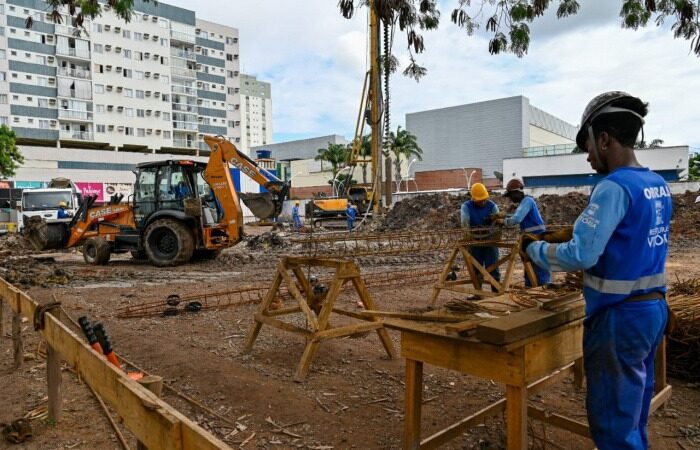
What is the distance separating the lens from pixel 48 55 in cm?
5366

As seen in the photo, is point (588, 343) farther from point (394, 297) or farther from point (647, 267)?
point (394, 297)

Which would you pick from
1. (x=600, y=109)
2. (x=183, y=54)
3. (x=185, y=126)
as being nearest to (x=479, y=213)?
(x=600, y=109)

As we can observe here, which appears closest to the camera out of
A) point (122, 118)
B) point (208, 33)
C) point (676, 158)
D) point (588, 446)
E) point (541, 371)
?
point (541, 371)

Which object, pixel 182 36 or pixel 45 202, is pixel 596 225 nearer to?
pixel 45 202

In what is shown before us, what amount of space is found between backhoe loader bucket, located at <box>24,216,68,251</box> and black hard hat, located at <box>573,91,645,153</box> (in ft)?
48.7

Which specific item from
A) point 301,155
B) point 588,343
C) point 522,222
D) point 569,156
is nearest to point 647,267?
point 588,343

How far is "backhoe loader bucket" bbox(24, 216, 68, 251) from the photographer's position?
45.8 feet

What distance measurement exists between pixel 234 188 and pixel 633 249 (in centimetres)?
1088

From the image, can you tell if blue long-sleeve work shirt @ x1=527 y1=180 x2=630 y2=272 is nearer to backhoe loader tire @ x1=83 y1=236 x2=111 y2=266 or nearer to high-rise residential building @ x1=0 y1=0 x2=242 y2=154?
backhoe loader tire @ x1=83 y1=236 x2=111 y2=266

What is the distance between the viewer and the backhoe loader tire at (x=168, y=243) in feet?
40.9

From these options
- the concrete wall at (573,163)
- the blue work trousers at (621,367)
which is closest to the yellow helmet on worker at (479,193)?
the blue work trousers at (621,367)

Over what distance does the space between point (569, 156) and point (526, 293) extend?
165 feet

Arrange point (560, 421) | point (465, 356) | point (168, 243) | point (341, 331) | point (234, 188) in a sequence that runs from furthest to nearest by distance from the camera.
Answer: point (168, 243), point (234, 188), point (341, 331), point (560, 421), point (465, 356)

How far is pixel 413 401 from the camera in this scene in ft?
10.2
